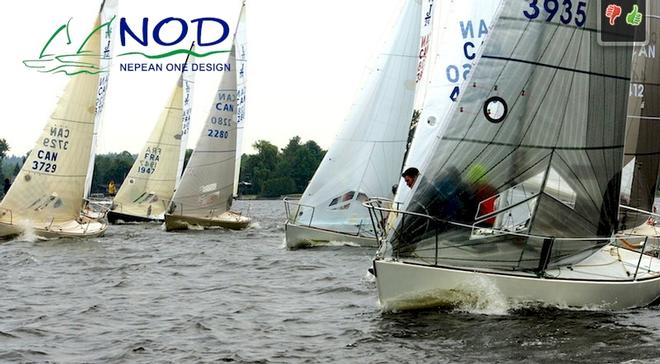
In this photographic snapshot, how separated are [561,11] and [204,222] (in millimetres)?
20849

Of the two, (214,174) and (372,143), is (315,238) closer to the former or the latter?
(372,143)

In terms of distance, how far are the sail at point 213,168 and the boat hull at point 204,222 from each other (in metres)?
0.23

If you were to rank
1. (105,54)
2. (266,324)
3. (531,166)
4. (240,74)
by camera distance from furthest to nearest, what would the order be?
(240,74)
(105,54)
(531,166)
(266,324)

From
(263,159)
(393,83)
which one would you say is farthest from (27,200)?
(263,159)

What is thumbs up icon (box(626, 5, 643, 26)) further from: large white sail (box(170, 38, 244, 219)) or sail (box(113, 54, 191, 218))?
sail (box(113, 54, 191, 218))

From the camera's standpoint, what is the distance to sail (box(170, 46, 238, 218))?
105 ft

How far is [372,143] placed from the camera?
2309cm

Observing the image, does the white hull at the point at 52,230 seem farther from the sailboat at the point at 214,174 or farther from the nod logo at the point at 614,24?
the nod logo at the point at 614,24

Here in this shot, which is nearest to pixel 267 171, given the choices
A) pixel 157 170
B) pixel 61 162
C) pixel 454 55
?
pixel 157 170

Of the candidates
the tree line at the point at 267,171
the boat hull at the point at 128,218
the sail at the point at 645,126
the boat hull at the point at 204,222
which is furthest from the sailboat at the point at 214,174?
the tree line at the point at 267,171

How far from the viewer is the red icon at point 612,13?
1309 centimetres

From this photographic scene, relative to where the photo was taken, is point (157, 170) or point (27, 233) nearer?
point (27, 233)

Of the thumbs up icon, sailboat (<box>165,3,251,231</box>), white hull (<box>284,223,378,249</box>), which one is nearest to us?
the thumbs up icon

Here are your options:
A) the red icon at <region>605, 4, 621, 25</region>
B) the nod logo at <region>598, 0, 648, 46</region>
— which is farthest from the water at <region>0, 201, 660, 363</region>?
the red icon at <region>605, 4, 621, 25</region>
